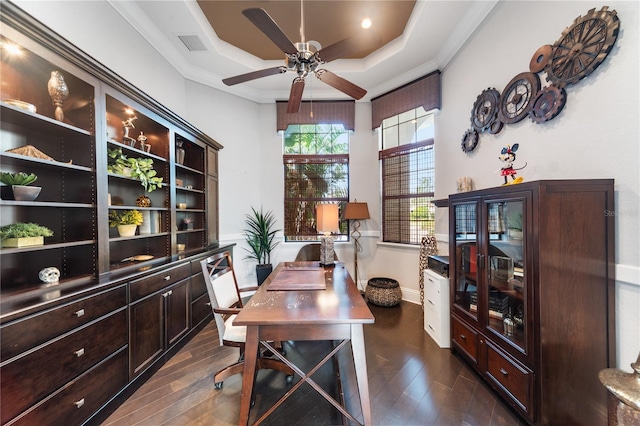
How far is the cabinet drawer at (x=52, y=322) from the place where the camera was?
109cm

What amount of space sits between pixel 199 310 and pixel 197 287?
0.28m

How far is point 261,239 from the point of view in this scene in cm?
383

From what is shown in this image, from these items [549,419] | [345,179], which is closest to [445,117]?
[345,179]

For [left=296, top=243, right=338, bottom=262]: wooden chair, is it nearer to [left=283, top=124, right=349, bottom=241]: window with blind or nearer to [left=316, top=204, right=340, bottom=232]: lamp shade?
[left=283, top=124, right=349, bottom=241]: window with blind

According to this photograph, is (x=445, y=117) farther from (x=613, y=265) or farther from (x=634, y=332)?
(x=634, y=332)

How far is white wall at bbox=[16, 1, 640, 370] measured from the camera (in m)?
1.32

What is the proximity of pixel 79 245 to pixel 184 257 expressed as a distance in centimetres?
87

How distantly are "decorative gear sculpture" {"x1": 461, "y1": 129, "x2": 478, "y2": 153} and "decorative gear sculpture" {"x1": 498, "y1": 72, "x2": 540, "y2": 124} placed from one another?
0.34m

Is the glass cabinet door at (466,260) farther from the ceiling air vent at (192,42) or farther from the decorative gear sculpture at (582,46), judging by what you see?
the ceiling air vent at (192,42)

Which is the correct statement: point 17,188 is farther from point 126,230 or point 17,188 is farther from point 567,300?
point 567,300

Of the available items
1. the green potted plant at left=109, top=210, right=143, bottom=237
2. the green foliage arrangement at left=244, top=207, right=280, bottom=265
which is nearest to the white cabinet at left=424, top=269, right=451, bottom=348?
the green foliage arrangement at left=244, top=207, right=280, bottom=265

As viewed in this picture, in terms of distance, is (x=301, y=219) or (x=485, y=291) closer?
(x=485, y=291)

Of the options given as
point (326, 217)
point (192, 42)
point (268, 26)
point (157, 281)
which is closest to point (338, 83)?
point (268, 26)

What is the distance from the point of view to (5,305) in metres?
1.16
